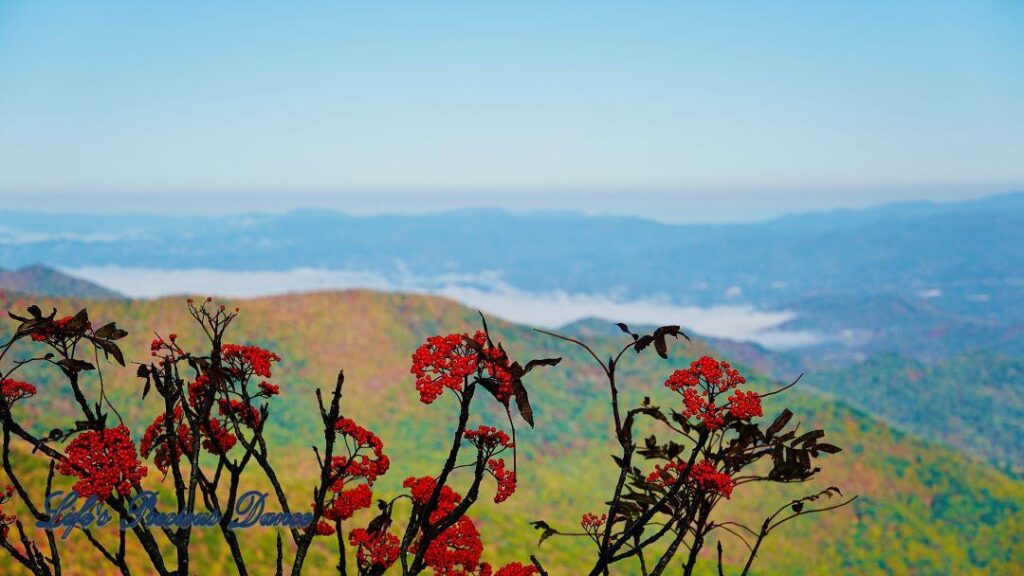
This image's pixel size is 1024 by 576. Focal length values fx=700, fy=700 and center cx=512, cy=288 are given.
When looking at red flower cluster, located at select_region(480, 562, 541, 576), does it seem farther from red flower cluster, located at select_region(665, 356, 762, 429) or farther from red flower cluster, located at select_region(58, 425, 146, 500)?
red flower cluster, located at select_region(58, 425, 146, 500)

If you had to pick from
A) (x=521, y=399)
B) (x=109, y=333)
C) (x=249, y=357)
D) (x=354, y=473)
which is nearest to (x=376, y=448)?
(x=354, y=473)

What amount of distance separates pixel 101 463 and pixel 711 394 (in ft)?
15.4

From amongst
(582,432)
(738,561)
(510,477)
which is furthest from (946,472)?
(510,477)

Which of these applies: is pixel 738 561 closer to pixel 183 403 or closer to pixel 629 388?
pixel 629 388

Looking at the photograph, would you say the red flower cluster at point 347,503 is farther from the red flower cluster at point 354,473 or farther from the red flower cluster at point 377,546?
the red flower cluster at point 377,546

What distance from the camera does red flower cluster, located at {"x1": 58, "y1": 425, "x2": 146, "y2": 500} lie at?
502cm

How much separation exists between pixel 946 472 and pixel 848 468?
1287 centimetres

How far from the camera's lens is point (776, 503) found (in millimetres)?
85562

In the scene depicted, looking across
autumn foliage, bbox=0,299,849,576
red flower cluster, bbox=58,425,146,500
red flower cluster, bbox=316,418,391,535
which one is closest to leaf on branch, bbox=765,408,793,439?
autumn foliage, bbox=0,299,849,576

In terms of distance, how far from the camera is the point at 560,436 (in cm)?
10481

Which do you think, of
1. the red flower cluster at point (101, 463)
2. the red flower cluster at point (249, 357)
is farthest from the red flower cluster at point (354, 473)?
the red flower cluster at point (101, 463)

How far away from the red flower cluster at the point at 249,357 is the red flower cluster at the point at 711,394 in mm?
3203

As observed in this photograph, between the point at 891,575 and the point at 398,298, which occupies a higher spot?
the point at 398,298

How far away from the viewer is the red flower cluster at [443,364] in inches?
196
